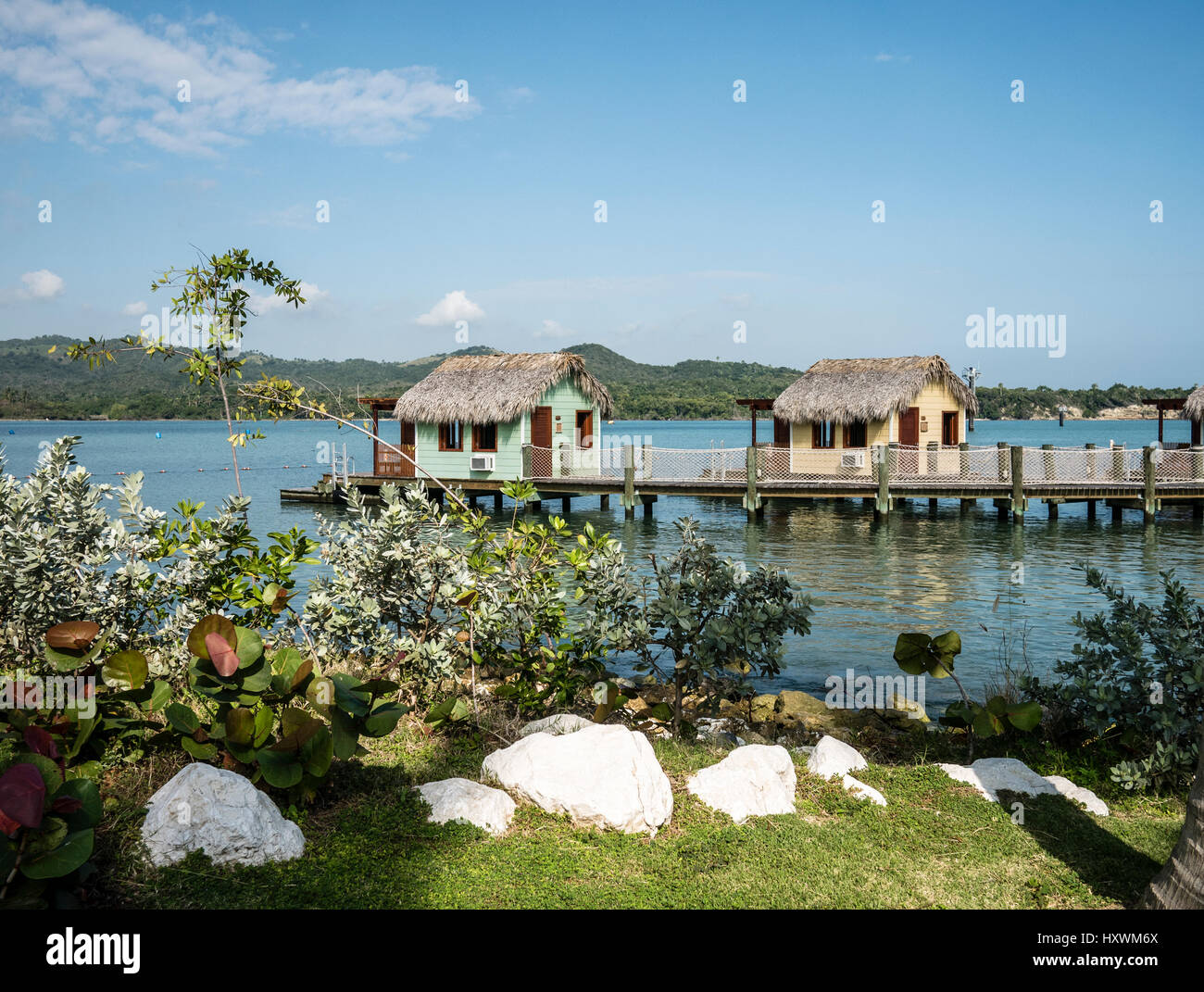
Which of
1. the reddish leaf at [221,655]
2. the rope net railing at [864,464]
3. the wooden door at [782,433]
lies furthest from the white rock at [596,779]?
the wooden door at [782,433]

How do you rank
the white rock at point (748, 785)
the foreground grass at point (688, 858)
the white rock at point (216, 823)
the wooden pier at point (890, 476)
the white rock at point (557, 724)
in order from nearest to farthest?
1. the foreground grass at point (688, 858)
2. the white rock at point (216, 823)
3. the white rock at point (748, 785)
4. the white rock at point (557, 724)
5. the wooden pier at point (890, 476)

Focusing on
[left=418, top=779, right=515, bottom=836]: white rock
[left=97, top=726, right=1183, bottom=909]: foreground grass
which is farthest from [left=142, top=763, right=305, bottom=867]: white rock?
[left=418, top=779, right=515, bottom=836]: white rock

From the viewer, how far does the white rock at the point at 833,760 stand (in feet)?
18.3

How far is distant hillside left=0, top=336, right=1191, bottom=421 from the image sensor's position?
110m

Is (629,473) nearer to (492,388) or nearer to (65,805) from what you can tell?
(492,388)

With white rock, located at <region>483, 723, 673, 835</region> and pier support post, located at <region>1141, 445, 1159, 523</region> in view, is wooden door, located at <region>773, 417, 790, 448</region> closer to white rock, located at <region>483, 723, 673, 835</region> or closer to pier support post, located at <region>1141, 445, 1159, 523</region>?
pier support post, located at <region>1141, 445, 1159, 523</region>

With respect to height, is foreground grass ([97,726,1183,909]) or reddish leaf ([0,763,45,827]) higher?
reddish leaf ([0,763,45,827])

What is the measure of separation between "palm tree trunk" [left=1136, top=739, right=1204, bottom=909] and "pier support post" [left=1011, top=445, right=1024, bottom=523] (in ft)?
75.2

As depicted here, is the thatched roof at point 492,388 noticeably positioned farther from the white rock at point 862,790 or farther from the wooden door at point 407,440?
the white rock at point 862,790

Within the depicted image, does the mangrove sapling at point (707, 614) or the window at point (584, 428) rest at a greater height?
the window at point (584, 428)

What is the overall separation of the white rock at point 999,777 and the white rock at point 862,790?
638 millimetres
